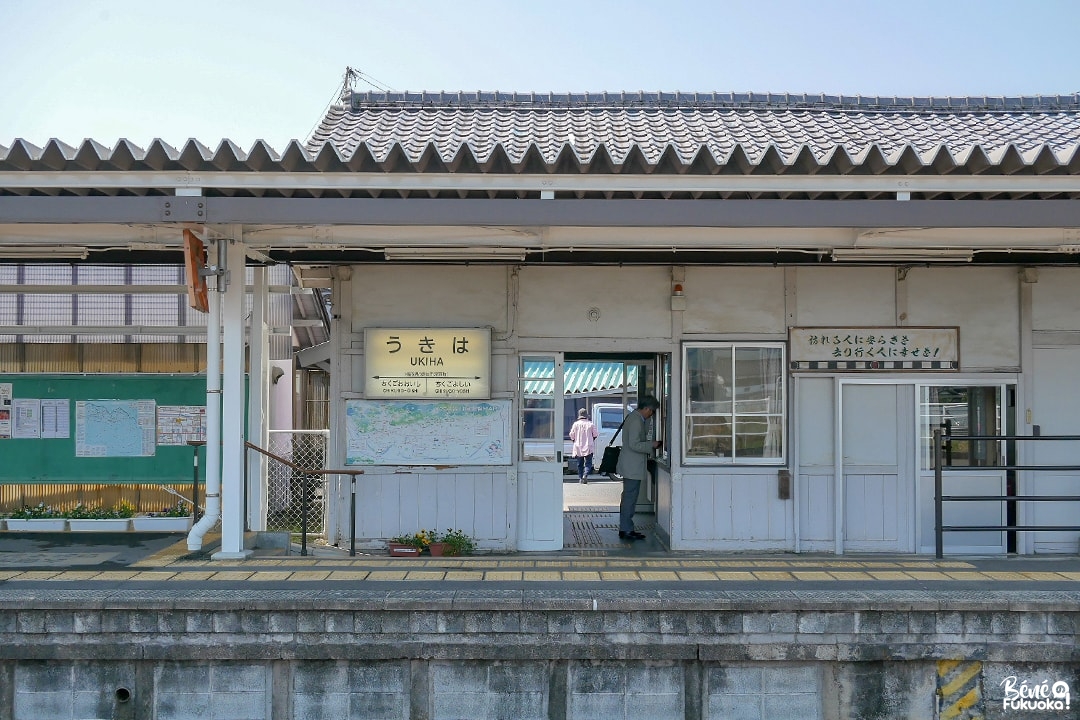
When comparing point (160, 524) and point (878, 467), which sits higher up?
point (878, 467)

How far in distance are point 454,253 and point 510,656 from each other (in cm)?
376

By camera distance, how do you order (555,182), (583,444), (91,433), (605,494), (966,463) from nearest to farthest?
(555,182) → (966,463) → (91,433) → (605,494) → (583,444)

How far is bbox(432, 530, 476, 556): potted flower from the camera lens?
8617 mm

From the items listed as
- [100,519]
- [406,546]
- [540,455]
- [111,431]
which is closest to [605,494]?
[540,455]

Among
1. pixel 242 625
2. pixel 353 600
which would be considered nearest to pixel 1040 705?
pixel 353 600

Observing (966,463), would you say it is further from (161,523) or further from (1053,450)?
(161,523)

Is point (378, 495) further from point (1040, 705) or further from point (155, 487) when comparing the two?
point (1040, 705)

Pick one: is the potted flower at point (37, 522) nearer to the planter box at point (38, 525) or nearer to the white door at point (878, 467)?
the planter box at point (38, 525)

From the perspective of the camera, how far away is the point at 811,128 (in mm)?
10406

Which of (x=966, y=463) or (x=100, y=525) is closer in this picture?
(x=100, y=525)

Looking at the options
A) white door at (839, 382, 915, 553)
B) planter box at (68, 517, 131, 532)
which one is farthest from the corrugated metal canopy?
planter box at (68, 517, 131, 532)

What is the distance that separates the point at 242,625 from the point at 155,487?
4.34 m

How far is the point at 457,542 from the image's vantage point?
866 cm

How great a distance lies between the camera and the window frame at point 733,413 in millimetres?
8969
